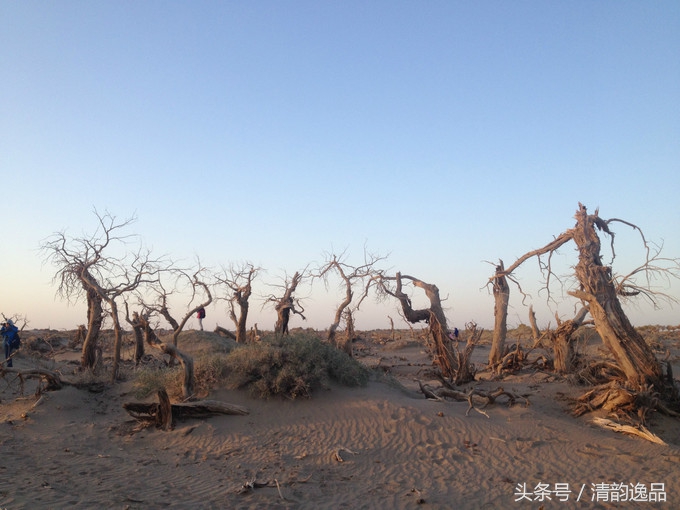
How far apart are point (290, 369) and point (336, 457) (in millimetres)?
3227

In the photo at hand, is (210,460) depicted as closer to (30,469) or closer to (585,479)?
(30,469)

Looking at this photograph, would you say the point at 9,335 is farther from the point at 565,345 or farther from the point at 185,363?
the point at 565,345

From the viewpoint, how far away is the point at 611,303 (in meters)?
10.9

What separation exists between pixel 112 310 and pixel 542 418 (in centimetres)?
1157

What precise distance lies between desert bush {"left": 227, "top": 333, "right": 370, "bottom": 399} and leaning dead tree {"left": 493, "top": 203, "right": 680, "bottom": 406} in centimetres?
591

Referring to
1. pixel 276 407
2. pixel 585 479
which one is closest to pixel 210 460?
pixel 276 407

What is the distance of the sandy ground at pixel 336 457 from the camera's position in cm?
685

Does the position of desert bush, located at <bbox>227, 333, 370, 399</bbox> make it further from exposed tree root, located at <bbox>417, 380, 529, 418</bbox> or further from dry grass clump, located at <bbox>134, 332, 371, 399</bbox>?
exposed tree root, located at <bbox>417, 380, 529, 418</bbox>

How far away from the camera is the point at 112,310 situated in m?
13.6

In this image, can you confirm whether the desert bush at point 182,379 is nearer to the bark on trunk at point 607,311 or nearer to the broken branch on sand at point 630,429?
the broken branch on sand at point 630,429

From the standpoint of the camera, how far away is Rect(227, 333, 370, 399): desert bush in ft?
36.4

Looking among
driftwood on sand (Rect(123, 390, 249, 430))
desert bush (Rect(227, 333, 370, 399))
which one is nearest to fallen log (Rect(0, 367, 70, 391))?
driftwood on sand (Rect(123, 390, 249, 430))

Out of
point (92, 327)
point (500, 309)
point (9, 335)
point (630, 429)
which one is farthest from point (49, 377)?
point (500, 309)

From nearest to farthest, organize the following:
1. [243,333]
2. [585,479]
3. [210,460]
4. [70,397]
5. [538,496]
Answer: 1. [538,496]
2. [585,479]
3. [210,460]
4. [70,397]
5. [243,333]
